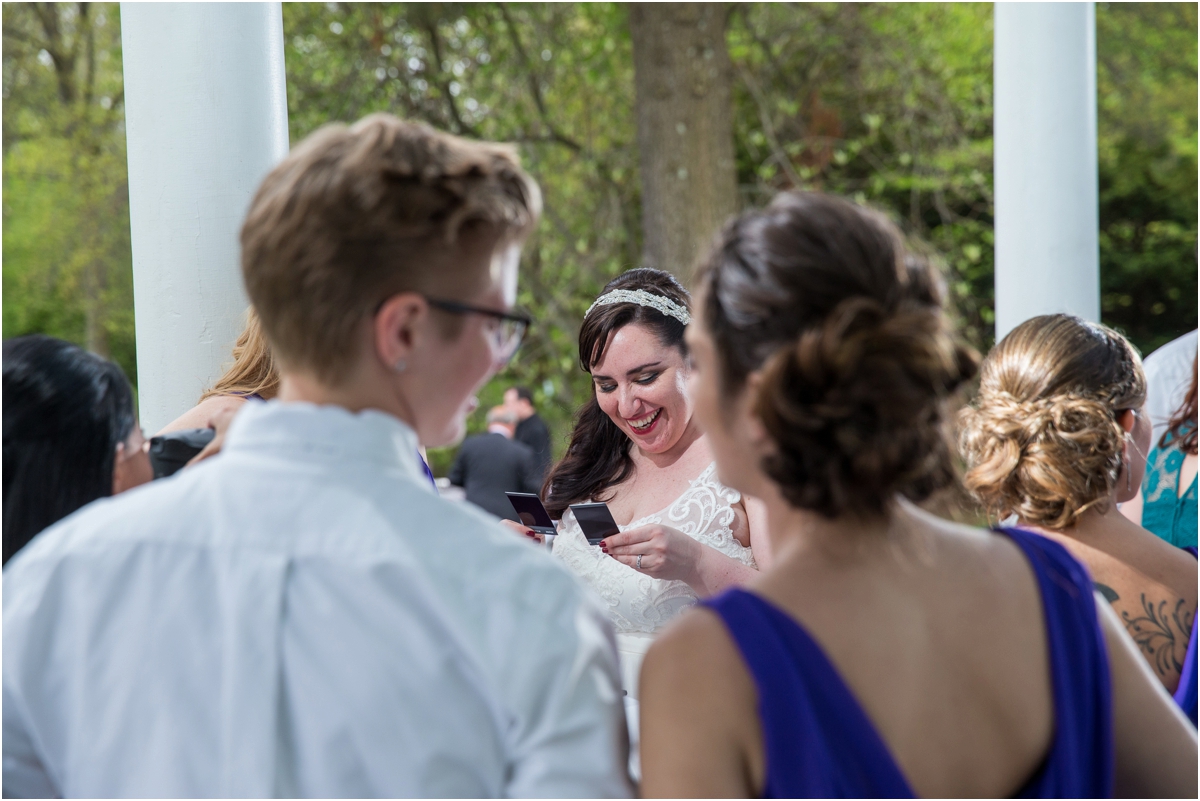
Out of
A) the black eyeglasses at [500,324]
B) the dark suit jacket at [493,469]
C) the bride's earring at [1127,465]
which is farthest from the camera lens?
the dark suit jacket at [493,469]

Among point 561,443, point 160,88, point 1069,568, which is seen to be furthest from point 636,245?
point 1069,568

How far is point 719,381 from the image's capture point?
1.39 metres

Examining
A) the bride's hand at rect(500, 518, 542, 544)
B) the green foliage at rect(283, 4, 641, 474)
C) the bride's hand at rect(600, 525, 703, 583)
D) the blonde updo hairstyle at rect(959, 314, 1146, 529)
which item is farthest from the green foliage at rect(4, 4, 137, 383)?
the blonde updo hairstyle at rect(959, 314, 1146, 529)

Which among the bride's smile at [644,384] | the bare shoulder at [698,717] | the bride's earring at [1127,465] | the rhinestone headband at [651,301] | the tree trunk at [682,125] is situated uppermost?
the tree trunk at [682,125]

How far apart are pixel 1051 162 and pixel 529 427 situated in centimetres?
589

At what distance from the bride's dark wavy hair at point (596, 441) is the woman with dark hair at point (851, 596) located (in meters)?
1.80

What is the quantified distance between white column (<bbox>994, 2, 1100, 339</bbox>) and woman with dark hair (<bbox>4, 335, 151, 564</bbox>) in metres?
3.91

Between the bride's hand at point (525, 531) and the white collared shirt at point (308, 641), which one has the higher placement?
the white collared shirt at point (308, 641)

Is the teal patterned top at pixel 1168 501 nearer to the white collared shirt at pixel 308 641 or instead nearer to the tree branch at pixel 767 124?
the white collared shirt at pixel 308 641

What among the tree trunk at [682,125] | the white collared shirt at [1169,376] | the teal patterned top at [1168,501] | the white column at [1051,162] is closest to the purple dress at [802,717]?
the teal patterned top at [1168,501]

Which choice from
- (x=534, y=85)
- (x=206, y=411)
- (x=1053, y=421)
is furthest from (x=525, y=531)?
(x=534, y=85)

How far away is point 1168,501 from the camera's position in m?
3.42

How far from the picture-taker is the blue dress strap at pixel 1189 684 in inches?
82.5

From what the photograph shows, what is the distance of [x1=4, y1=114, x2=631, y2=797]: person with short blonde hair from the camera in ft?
3.95
